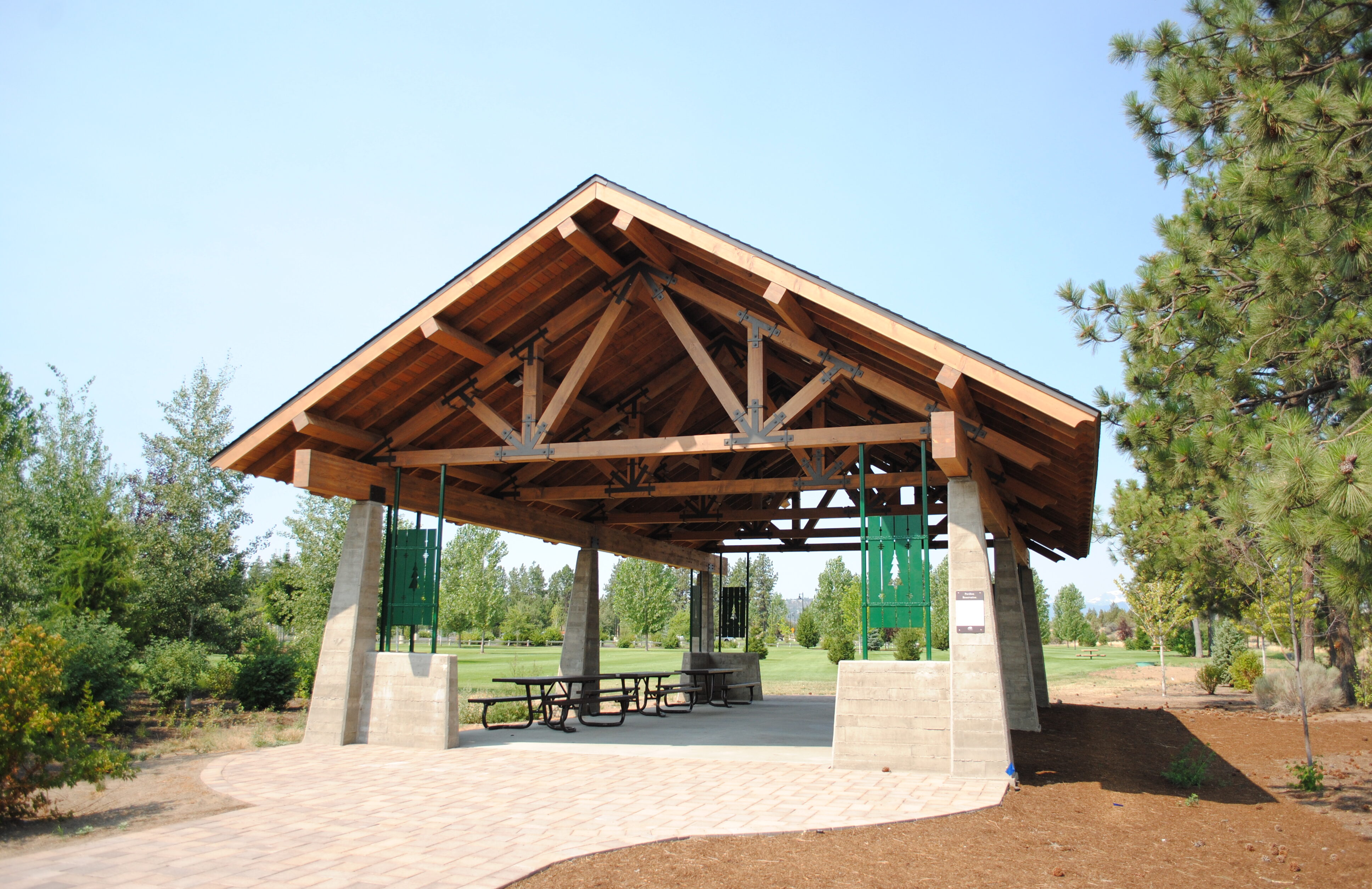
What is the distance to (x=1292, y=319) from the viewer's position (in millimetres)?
7621

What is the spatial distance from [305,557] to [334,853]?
57.5ft

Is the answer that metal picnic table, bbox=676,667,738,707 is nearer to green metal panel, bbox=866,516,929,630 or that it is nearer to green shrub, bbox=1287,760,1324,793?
green metal panel, bbox=866,516,929,630

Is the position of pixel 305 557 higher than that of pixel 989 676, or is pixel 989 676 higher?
pixel 305 557

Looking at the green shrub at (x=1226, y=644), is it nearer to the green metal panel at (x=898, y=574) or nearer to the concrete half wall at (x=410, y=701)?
the green metal panel at (x=898, y=574)

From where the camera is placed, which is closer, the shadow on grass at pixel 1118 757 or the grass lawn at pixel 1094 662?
the shadow on grass at pixel 1118 757

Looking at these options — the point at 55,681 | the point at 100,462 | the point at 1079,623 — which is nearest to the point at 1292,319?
the point at 55,681

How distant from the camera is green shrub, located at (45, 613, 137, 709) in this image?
11.4m

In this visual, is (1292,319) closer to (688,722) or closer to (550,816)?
(550,816)

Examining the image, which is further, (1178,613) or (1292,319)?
(1178,613)

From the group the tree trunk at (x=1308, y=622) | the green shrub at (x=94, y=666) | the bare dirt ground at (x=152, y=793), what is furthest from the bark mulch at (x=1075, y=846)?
the green shrub at (x=94, y=666)

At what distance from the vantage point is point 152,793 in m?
7.06

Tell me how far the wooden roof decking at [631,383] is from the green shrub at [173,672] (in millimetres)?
6720

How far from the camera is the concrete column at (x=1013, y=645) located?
1309cm

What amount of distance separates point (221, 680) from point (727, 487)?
10.8m
